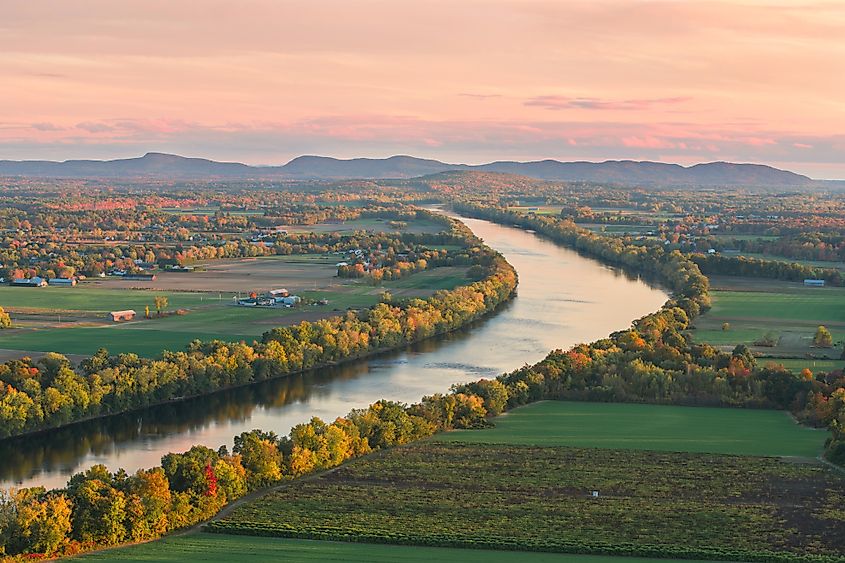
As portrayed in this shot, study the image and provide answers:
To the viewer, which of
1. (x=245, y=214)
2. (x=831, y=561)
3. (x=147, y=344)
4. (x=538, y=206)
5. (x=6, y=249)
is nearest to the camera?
(x=831, y=561)

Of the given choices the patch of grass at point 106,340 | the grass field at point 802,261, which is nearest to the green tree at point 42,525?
the patch of grass at point 106,340

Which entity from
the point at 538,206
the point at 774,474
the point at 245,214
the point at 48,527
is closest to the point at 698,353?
the point at 774,474

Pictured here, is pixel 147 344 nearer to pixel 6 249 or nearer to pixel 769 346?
pixel 769 346

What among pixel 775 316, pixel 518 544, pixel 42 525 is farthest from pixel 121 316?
pixel 518 544

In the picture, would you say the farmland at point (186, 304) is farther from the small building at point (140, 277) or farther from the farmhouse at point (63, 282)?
the farmhouse at point (63, 282)

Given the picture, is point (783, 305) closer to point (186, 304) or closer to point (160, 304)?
point (186, 304)

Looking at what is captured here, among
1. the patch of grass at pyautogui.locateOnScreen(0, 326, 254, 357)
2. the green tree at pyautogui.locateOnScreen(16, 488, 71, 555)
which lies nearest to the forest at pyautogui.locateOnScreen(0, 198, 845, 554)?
the green tree at pyautogui.locateOnScreen(16, 488, 71, 555)
